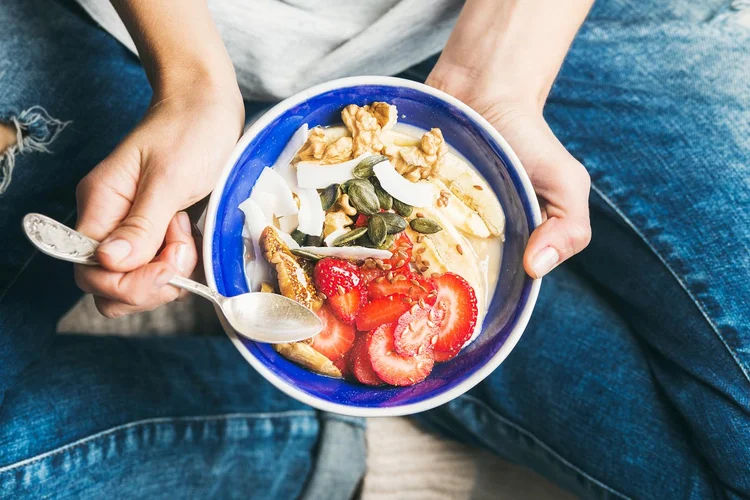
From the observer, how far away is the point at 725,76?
1090mm

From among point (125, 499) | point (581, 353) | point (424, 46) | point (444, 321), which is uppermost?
point (424, 46)

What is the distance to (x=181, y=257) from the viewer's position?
76 centimetres

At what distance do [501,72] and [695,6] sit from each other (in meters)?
0.51

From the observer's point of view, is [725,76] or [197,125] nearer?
[197,125]

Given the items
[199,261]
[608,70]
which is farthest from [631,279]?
[199,261]

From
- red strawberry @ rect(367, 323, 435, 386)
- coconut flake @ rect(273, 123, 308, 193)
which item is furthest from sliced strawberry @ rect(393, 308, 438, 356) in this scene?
coconut flake @ rect(273, 123, 308, 193)

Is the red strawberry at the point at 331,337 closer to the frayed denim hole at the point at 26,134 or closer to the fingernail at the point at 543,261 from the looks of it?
the fingernail at the point at 543,261

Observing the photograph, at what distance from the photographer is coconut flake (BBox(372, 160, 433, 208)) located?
791 millimetres

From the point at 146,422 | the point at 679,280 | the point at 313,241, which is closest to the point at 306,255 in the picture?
the point at 313,241

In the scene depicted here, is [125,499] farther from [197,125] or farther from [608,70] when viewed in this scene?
[608,70]

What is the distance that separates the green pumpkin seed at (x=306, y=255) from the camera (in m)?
0.78

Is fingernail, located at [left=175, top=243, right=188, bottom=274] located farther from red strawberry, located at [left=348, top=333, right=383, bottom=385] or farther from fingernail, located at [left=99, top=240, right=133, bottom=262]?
red strawberry, located at [left=348, top=333, right=383, bottom=385]

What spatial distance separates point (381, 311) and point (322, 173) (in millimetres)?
191

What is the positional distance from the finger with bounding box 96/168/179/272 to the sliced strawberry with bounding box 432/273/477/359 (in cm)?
34
